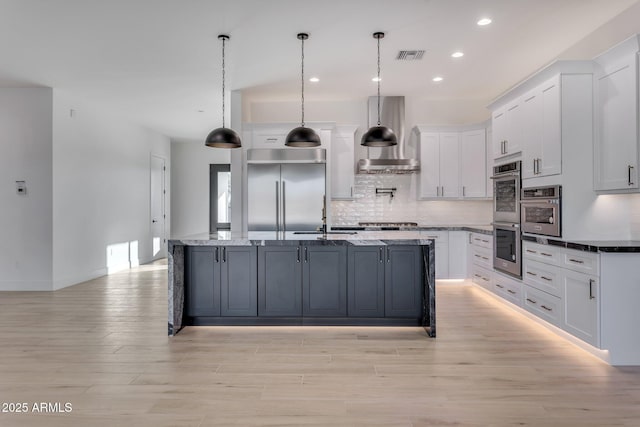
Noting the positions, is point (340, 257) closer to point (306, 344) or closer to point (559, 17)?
point (306, 344)

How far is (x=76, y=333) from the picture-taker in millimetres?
3830

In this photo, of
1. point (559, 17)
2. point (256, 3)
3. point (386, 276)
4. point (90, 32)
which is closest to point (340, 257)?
point (386, 276)

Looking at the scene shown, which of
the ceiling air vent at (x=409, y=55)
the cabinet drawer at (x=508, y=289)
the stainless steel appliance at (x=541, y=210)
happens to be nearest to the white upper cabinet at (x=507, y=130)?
the stainless steel appliance at (x=541, y=210)

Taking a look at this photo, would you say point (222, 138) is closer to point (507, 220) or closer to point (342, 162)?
point (342, 162)

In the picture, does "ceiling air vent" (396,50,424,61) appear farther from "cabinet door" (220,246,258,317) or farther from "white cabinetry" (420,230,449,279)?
"cabinet door" (220,246,258,317)

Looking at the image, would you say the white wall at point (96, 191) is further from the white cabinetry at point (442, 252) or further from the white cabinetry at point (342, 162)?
the white cabinetry at point (442, 252)

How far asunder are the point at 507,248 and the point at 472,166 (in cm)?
213

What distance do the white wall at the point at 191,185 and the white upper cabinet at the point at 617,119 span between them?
8.08 metres

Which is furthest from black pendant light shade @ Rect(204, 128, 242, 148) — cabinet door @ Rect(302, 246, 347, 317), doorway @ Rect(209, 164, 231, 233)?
doorway @ Rect(209, 164, 231, 233)

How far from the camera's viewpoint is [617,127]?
3400 millimetres

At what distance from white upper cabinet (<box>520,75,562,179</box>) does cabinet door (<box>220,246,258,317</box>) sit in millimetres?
2944

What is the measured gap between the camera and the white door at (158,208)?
9.01m

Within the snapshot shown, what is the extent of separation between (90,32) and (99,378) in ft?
11.0

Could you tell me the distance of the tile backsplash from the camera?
6828 mm
